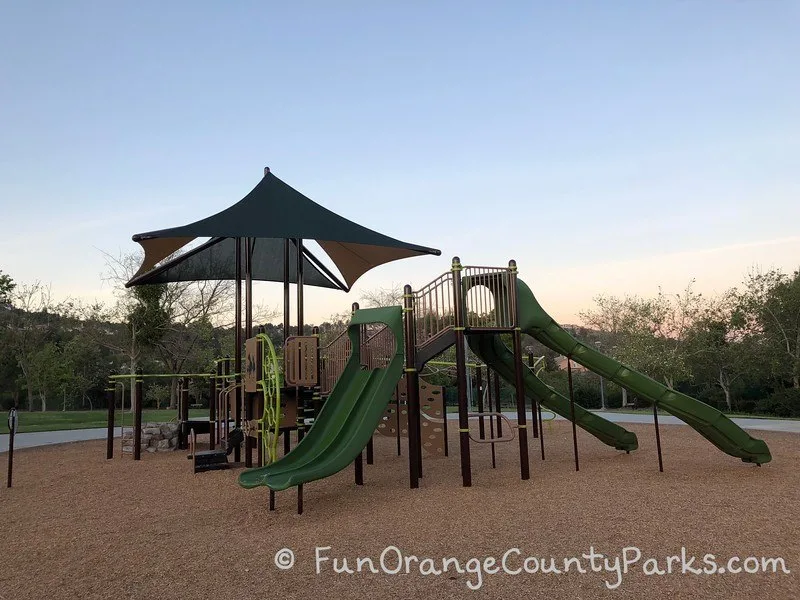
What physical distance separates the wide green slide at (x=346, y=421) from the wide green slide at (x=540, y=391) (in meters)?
2.36

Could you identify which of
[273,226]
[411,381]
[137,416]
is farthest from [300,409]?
[137,416]

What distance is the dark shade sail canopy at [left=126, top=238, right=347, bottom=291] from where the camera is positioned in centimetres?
1427

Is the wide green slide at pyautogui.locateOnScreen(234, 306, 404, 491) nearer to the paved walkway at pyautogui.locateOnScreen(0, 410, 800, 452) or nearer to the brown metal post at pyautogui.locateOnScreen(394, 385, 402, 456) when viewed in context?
the brown metal post at pyautogui.locateOnScreen(394, 385, 402, 456)

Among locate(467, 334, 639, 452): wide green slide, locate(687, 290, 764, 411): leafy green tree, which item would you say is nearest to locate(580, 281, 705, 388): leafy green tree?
locate(687, 290, 764, 411): leafy green tree

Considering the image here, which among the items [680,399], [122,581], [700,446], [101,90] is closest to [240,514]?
[122,581]

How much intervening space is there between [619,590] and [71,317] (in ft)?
133

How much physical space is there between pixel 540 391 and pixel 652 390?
2066mm

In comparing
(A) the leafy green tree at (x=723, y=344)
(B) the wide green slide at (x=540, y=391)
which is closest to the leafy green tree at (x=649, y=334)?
(A) the leafy green tree at (x=723, y=344)

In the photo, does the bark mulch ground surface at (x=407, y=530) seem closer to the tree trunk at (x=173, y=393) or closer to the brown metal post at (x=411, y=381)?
the brown metal post at (x=411, y=381)

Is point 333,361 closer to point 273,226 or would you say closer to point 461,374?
point 273,226

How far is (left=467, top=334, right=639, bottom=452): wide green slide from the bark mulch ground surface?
928 mm

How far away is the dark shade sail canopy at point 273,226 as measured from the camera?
9.73 m

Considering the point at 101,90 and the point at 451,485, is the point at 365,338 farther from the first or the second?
the point at 101,90

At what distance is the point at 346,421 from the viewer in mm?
7637
